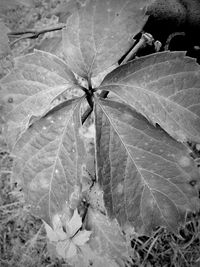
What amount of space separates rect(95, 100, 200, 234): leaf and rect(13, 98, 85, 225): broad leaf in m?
0.07

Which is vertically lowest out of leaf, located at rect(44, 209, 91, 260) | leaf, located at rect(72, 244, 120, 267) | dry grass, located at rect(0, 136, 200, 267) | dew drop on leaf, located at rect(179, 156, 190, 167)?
dry grass, located at rect(0, 136, 200, 267)

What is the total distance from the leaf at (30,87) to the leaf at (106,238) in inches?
26.4

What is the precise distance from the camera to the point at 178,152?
2.54ft

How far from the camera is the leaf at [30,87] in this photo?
0.79 meters

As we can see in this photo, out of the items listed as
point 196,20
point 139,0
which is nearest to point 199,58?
point 196,20

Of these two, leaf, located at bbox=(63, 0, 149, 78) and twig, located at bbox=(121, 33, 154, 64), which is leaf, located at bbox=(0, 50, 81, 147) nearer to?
leaf, located at bbox=(63, 0, 149, 78)

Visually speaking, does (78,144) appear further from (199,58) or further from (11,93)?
(199,58)

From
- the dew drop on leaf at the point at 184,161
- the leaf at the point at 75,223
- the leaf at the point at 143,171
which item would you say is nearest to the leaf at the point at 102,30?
the leaf at the point at 143,171

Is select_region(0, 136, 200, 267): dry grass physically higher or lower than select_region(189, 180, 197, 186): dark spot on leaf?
lower

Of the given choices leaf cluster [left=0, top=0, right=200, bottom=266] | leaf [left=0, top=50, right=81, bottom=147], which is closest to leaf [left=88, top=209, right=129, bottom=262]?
leaf cluster [left=0, top=0, right=200, bottom=266]

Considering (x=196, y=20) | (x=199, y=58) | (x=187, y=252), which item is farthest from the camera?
(x=187, y=252)

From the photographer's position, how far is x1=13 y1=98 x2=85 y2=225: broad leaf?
30.6 inches

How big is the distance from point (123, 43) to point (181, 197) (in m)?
0.44

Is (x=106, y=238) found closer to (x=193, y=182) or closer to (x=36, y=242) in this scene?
(x=193, y=182)
